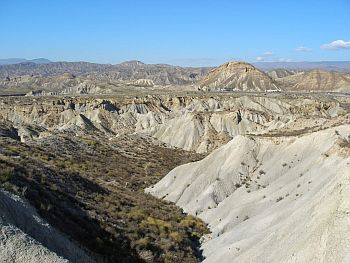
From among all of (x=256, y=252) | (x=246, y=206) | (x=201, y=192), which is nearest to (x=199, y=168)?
(x=201, y=192)

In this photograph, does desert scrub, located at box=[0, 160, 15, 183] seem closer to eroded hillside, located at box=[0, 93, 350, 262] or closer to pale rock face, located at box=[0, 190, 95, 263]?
eroded hillside, located at box=[0, 93, 350, 262]

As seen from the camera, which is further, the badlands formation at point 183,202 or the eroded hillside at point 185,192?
the eroded hillside at point 185,192

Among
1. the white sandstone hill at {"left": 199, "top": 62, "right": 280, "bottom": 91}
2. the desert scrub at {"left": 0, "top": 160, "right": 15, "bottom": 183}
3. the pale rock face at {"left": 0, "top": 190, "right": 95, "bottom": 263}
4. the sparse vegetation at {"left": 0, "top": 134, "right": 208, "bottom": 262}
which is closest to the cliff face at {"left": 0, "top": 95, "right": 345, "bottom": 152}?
the sparse vegetation at {"left": 0, "top": 134, "right": 208, "bottom": 262}

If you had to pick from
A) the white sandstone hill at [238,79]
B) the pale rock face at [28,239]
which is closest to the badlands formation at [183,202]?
the pale rock face at [28,239]

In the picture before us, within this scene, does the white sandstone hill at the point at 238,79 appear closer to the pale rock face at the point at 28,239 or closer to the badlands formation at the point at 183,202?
the badlands formation at the point at 183,202

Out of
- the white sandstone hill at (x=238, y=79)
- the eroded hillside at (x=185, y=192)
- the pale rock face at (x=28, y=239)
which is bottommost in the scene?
the white sandstone hill at (x=238, y=79)

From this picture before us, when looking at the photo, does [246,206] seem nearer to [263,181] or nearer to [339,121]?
[263,181]
